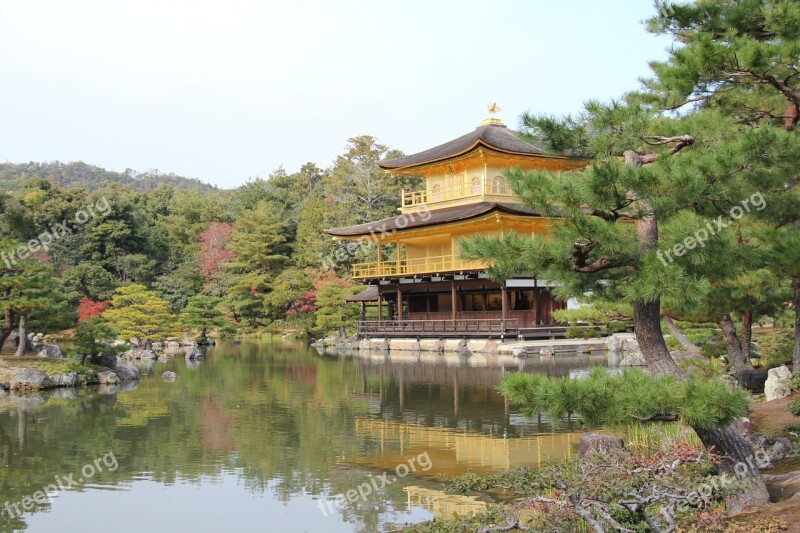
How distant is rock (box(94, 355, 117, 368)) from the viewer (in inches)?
652

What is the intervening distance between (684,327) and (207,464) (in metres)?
8.58

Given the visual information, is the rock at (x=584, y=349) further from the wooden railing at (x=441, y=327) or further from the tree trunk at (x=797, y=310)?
the tree trunk at (x=797, y=310)

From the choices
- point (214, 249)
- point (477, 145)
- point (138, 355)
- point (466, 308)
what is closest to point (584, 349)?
point (466, 308)

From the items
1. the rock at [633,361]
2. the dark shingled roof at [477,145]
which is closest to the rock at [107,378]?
the rock at [633,361]

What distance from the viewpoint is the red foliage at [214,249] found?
3978 cm

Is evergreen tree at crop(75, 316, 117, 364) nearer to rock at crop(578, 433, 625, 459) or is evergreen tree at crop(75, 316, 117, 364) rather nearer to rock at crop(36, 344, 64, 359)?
rock at crop(36, 344, 64, 359)

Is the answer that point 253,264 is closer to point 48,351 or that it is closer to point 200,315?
point 200,315

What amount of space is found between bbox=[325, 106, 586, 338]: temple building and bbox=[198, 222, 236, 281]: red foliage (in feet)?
40.7

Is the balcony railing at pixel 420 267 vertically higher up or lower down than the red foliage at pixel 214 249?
lower down

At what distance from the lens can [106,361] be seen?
1672cm

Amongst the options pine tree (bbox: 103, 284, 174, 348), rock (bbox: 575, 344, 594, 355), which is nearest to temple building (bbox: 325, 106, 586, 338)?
rock (bbox: 575, 344, 594, 355)

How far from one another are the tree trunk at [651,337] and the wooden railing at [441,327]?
17.5m

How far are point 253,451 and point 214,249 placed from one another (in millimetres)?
32860

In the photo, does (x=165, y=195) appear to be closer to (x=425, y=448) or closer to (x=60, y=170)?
(x=425, y=448)
